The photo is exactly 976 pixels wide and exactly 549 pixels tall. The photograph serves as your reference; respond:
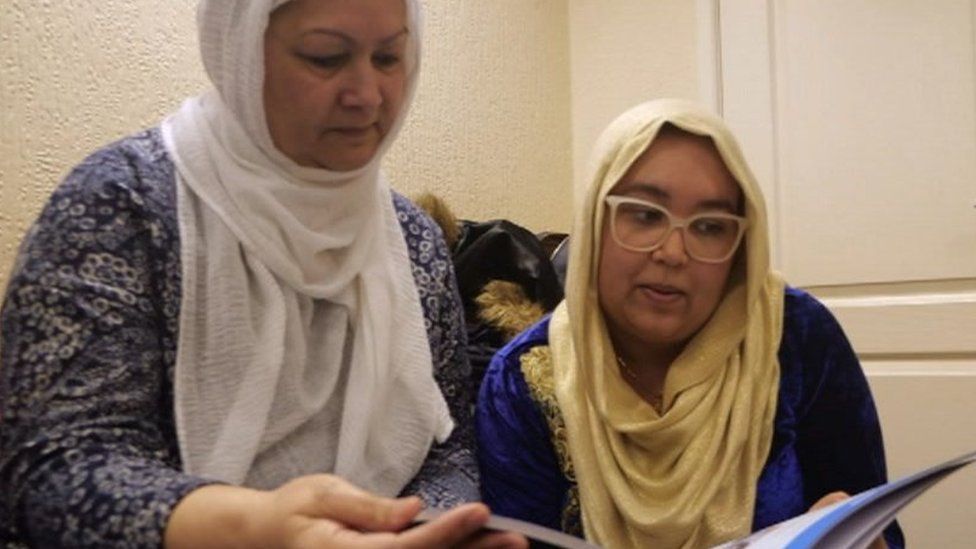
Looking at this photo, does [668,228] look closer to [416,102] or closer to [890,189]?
[416,102]

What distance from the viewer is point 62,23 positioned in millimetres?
1208

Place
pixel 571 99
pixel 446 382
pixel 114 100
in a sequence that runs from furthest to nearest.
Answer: pixel 571 99, pixel 114 100, pixel 446 382

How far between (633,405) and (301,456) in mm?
419

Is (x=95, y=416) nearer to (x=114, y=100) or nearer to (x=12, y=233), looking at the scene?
(x=12, y=233)

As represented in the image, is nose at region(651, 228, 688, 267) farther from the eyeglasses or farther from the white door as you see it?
the white door

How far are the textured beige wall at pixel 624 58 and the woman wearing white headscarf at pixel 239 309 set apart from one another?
1.67m

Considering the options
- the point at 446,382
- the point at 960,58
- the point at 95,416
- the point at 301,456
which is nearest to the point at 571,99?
the point at 960,58

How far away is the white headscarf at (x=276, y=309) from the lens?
830 mm

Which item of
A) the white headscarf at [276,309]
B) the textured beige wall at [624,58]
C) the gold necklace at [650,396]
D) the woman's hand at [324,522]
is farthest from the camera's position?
the textured beige wall at [624,58]

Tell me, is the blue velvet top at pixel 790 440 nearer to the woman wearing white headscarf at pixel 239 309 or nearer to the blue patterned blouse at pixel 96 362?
the woman wearing white headscarf at pixel 239 309

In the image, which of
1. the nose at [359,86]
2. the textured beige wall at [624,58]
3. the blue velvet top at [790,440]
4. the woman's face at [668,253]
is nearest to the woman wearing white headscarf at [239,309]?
the nose at [359,86]

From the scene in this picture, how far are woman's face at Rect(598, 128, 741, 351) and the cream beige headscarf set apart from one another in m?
0.02

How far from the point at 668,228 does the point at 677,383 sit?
0.61ft

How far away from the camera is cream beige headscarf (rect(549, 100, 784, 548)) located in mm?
1066
